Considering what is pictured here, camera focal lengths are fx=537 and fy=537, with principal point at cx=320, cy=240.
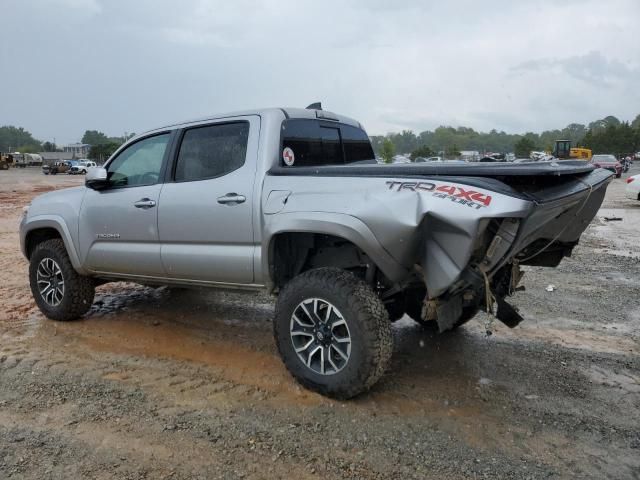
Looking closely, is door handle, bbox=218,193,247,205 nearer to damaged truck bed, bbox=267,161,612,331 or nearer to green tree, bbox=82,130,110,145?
damaged truck bed, bbox=267,161,612,331

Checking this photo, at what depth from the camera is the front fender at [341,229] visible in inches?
130

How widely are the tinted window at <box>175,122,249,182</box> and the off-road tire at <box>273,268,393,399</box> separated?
1.12m

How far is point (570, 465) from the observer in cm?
285

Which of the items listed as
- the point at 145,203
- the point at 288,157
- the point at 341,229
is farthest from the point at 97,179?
the point at 341,229

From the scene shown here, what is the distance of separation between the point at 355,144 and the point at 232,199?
1597 mm

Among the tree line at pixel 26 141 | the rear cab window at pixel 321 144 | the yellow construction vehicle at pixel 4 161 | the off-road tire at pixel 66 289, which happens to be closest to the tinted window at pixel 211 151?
the rear cab window at pixel 321 144

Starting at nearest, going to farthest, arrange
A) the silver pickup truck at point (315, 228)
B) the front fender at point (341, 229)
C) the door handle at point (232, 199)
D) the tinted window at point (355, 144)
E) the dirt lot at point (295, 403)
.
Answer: the dirt lot at point (295, 403), the silver pickup truck at point (315, 228), the front fender at point (341, 229), the door handle at point (232, 199), the tinted window at point (355, 144)

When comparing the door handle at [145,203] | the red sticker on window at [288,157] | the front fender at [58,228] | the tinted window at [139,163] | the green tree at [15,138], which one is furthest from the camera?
the green tree at [15,138]

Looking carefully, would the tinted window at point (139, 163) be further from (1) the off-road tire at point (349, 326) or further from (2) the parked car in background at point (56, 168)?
(2) the parked car in background at point (56, 168)

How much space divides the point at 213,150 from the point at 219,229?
0.69 meters

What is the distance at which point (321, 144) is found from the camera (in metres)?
4.53

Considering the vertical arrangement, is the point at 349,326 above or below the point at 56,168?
above

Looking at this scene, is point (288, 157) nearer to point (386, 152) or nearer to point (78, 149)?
point (386, 152)

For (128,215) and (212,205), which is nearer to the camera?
(212,205)
